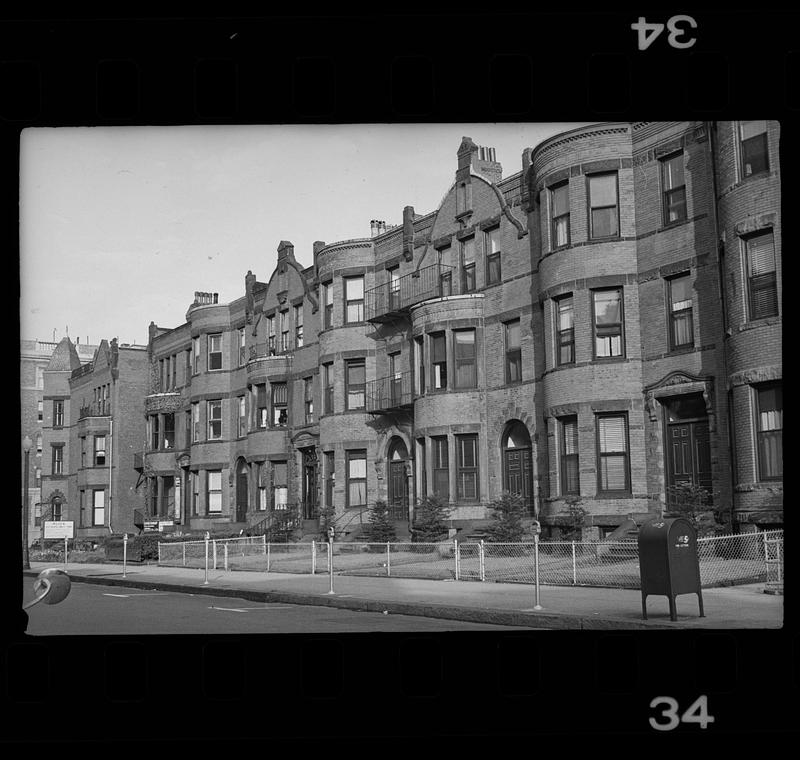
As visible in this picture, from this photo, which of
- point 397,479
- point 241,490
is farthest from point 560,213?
point 241,490

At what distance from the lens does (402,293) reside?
34.2 metres

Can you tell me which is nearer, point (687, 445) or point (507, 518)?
point (687, 445)

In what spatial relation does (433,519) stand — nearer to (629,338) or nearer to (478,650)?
(629,338)

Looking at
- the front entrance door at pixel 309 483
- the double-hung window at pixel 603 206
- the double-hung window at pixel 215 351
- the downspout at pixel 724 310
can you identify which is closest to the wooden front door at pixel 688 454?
the downspout at pixel 724 310

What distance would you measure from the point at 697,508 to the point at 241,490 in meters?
24.3

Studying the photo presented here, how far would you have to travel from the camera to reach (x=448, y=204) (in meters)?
32.6

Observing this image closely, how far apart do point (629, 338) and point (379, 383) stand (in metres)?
11.6

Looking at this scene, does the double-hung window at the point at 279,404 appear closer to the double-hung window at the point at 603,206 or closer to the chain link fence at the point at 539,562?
the chain link fence at the point at 539,562

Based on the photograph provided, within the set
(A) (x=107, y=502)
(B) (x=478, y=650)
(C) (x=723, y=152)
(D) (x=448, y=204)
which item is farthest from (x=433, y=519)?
(A) (x=107, y=502)

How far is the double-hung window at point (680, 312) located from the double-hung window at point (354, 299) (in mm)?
13686

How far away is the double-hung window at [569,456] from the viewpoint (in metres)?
26.3

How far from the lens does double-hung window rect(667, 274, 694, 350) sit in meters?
24.6

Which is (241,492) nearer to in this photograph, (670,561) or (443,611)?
(443,611)

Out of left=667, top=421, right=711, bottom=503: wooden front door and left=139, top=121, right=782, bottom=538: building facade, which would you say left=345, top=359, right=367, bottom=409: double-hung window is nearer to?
left=139, top=121, right=782, bottom=538: building facade
